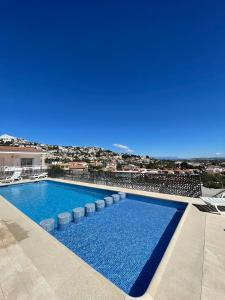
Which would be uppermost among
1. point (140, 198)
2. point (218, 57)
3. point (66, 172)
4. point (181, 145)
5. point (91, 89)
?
point (91, 89)

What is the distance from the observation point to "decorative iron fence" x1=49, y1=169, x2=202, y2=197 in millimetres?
Result: 8570

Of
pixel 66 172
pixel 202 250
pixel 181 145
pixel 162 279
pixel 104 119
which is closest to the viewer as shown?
pixel 162 279

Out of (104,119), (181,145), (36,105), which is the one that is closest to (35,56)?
(36,105)

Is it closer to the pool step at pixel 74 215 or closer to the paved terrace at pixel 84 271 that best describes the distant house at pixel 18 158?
the pool step at pixel 74 215

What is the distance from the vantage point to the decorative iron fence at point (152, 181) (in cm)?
857

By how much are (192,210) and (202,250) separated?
2.95 m

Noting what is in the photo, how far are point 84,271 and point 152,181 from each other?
25.2 ft

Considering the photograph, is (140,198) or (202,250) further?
(140,198)

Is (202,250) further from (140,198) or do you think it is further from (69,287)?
(140,198)

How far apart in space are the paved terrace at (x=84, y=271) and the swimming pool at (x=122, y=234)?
0.78 meters

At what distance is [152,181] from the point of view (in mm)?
9977

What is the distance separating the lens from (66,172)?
1554cm

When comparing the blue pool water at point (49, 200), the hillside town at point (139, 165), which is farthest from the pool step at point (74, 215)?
the hillside town at point (139, 165)

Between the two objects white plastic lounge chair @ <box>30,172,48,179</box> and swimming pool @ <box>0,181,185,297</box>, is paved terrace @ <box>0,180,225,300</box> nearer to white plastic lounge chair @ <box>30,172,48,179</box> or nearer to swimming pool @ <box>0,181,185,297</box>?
swimming pool @ <box>0,181,185,297</box>
